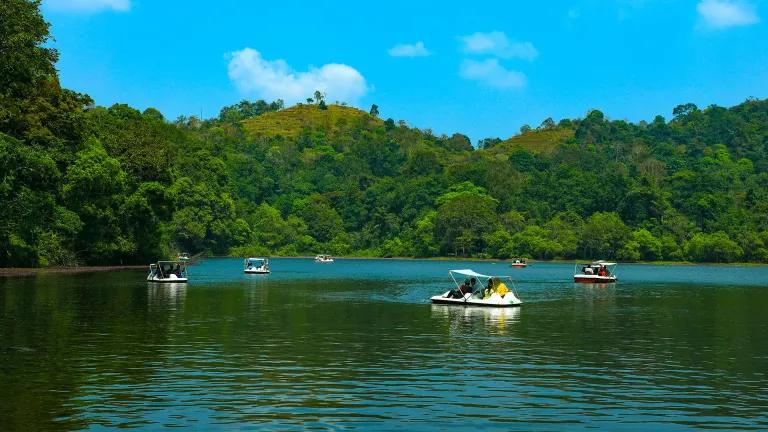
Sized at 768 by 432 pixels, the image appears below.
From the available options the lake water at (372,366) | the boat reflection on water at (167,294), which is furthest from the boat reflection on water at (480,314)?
the boat reflection on water at (167,294)

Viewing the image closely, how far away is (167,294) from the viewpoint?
3187 inches

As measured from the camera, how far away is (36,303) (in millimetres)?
63406

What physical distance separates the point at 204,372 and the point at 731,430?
749 inches

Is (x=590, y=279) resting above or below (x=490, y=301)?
above

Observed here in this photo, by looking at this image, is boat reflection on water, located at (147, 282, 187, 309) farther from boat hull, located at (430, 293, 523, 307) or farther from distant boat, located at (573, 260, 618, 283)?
distant boat, located at (573, 260, 618, 283)

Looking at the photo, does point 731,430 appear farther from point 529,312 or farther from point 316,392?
point 529,312

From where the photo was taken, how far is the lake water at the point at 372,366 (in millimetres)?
26094

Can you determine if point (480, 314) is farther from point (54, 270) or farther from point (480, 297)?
point (54, 270)

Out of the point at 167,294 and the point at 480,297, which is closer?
the point at 480,297

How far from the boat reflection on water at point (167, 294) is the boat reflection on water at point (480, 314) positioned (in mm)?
20175

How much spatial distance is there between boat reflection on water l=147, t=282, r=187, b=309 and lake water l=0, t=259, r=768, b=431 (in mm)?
1136

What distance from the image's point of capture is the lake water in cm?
2609

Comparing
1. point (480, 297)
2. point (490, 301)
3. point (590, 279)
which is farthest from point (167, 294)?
point (590, 279)

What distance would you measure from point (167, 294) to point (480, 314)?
104ft
